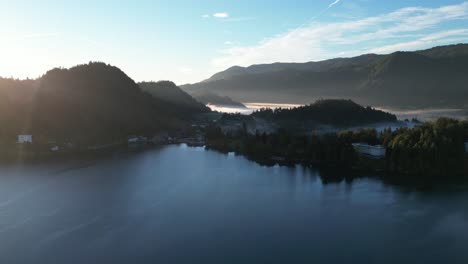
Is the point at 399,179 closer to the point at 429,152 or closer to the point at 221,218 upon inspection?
the point at 429,152

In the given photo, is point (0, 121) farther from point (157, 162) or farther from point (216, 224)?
point (216, 224)

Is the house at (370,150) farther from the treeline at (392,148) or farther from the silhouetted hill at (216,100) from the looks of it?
the silhouetted hill at (216,100)

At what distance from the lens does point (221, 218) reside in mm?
6926

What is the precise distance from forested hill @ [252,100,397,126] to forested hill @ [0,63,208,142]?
5.26 meters

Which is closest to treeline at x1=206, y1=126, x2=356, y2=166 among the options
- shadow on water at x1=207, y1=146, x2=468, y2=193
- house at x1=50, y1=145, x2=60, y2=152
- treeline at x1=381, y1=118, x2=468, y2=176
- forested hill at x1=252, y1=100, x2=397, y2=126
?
shadow on water at x1=207, y1=146, x2=468, y2=193

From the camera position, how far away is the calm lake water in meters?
5.55

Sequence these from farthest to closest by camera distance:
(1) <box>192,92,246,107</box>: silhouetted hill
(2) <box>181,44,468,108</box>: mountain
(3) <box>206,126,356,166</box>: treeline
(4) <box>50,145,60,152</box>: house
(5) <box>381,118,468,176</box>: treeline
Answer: (1) <box>192,92,246,107</box>: silhouetted hill < (2) <box>181,44,468,108</box>: mountain < (4) <box>50,145,60,152</box>: house < (3) <box>206,126,356,166</box>: treeline < (5) <box>381,118,468,176</box>: treeline

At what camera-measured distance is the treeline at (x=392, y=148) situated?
9992mm

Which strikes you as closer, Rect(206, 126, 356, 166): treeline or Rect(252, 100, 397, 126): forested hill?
Rect(206, 126, 356, 166): treeline

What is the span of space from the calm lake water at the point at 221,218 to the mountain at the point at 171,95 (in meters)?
13.8

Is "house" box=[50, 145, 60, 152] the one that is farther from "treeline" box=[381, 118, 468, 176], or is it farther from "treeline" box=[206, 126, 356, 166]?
"treeline" box=[381, 118, 468, 176]

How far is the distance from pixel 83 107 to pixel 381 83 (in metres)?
21.0

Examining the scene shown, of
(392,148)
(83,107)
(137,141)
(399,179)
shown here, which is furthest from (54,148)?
(399,179)

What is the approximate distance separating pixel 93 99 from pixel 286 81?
19.1 m
